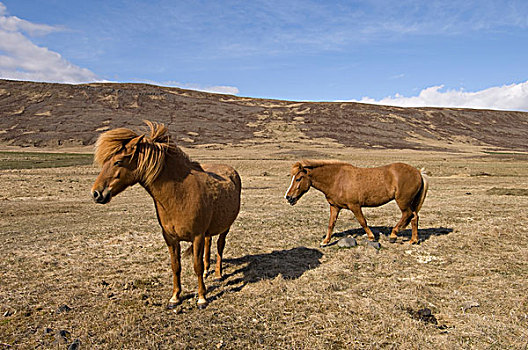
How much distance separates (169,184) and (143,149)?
2.19 ft

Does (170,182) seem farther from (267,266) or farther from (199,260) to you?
(267,266)

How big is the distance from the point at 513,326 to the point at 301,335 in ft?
9.68

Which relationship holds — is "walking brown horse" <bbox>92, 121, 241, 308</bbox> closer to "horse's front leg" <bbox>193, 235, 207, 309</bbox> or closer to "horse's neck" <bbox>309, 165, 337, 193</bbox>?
"horse's front leg" <bbox>193, 235, 207, 309</bbox>

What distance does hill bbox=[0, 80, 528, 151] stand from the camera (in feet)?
255

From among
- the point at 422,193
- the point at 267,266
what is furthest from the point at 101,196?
the point at 422,193

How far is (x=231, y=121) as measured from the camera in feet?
318

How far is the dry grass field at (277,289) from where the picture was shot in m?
4.56

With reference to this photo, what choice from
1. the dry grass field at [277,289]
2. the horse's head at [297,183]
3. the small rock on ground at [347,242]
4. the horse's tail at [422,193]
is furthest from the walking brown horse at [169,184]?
the horse's tail at [422,193]

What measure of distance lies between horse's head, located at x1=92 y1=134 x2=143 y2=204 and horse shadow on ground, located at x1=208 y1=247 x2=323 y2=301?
257 centimetres

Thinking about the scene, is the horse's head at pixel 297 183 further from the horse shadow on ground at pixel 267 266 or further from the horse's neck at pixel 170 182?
the horse's neck at pixel 170 182

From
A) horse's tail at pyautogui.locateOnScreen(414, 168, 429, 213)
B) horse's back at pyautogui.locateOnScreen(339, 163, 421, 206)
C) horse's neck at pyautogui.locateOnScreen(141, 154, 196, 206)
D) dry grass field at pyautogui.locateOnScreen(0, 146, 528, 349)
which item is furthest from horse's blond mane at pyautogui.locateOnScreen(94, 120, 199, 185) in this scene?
horse's tail at pyautogui.locateOnScreen(414, 168, 429, 213)

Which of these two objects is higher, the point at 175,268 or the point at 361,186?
the point at 361,186

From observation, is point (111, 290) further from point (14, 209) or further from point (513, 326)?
point (14, 209)

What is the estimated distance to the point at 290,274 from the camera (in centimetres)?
691
